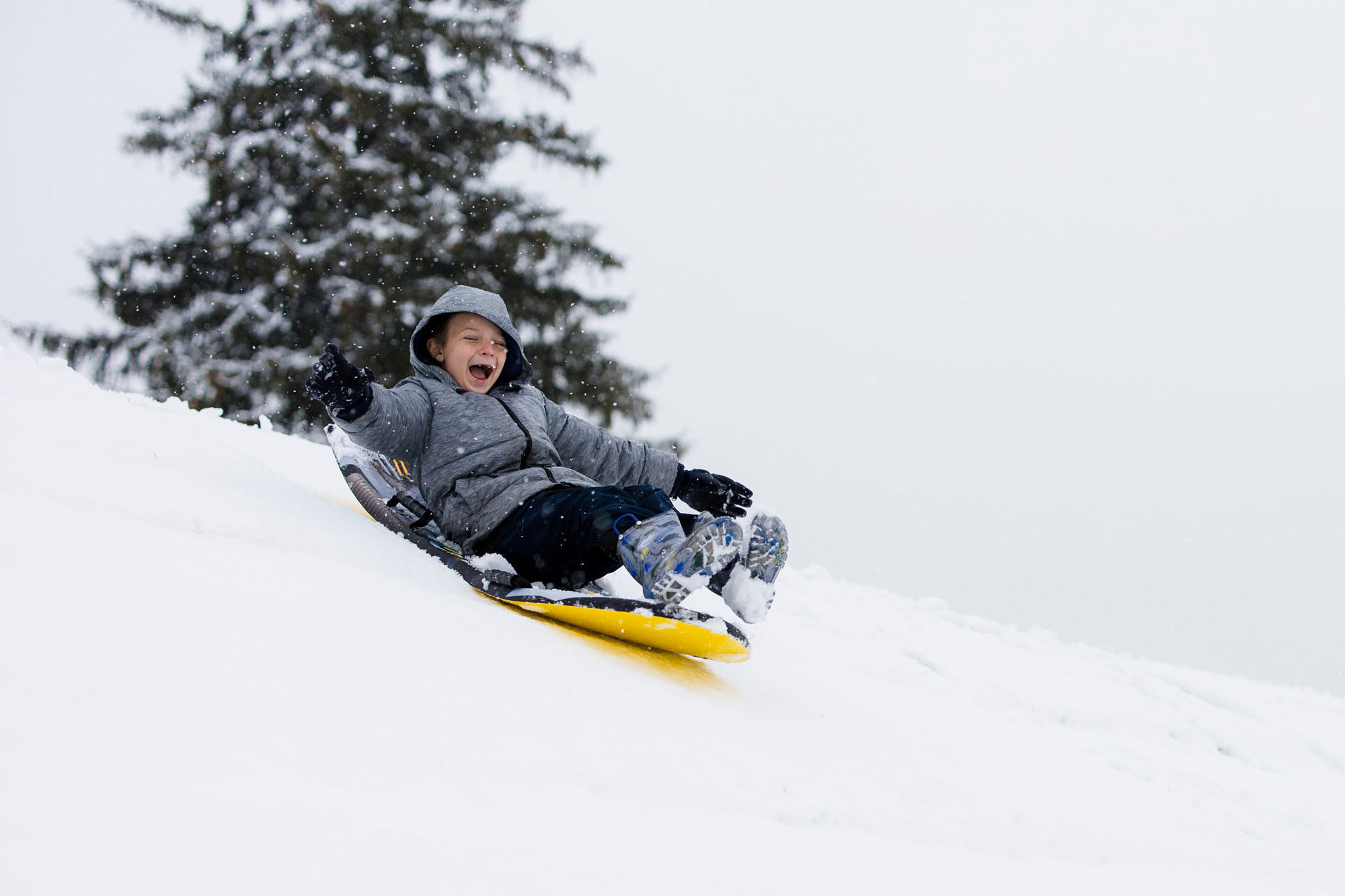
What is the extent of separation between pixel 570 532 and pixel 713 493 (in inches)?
42.8

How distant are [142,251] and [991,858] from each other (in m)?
11.3

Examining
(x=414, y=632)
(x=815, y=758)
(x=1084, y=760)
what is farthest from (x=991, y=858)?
(x=1084, y=760)

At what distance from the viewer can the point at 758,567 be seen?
2834 millimetres

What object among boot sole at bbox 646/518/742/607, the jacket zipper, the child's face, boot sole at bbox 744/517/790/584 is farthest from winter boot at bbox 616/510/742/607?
the child's face

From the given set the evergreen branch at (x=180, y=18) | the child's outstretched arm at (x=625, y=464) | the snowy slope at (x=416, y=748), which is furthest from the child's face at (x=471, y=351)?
the evergreen branch at (x=180, y=18)

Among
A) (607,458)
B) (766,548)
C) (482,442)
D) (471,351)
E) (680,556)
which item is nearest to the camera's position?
(680,556)

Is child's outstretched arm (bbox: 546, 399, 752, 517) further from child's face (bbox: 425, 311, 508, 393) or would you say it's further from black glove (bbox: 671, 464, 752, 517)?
child's face (bbox: 425, 311, 508, 393)

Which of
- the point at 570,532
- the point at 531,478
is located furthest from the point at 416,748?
the point at 531,478

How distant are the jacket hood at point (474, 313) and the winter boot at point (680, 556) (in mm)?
1477

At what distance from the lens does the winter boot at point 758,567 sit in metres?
2.84

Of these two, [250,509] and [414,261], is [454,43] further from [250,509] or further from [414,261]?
[250,509]

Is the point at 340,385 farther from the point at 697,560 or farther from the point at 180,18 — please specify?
the point at 180,18

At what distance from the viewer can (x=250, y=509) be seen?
273 cm

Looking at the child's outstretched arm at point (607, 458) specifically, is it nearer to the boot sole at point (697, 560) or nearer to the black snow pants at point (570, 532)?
the black snow pants at point (570, 532)
